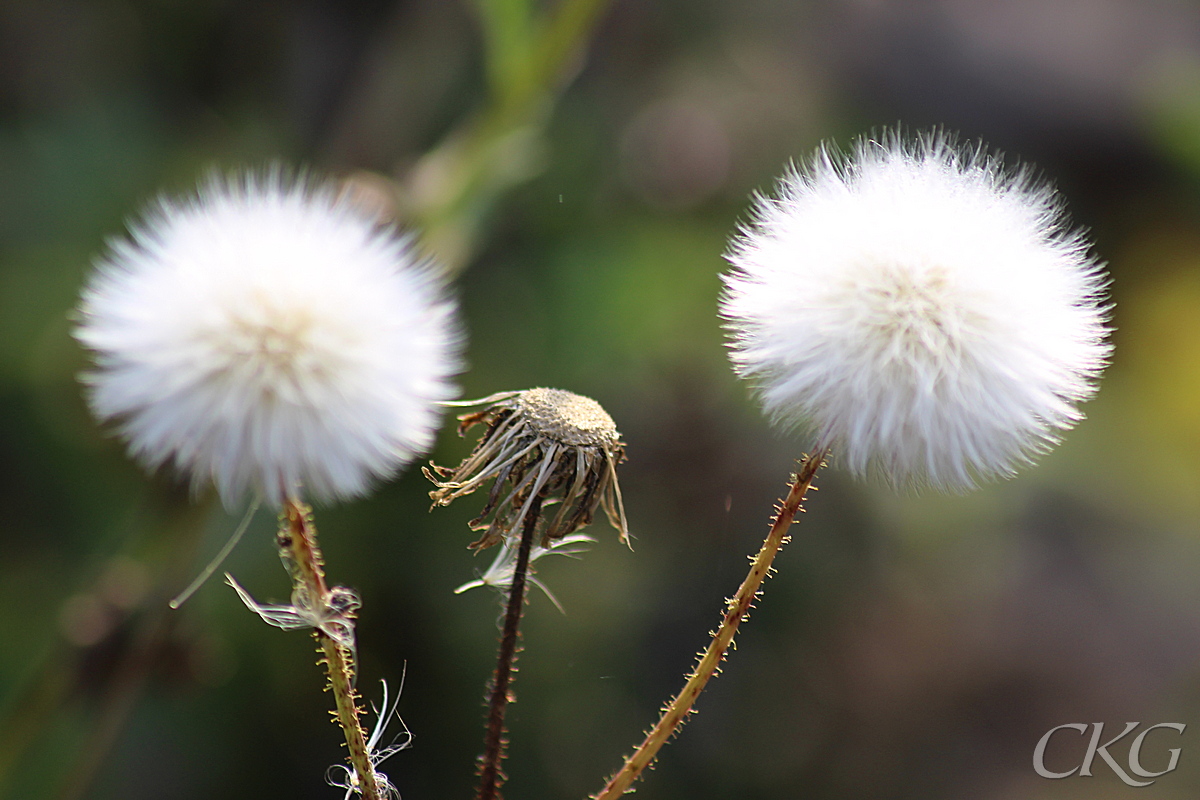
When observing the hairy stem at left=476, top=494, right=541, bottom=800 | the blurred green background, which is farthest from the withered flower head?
the blurred green background

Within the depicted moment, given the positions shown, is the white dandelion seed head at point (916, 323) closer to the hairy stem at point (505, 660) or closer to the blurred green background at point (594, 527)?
the hairy stem at point (505, 660)

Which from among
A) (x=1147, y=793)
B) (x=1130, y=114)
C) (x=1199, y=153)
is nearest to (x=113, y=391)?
(x=1147, y=793)

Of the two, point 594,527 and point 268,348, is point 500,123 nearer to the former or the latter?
point 594,527

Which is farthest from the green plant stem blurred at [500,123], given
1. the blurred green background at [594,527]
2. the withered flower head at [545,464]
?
the withered flower head at [545,464]

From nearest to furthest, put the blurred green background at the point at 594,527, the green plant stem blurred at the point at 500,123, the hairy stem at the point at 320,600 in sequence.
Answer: the hairy stem at the point at 320,600 < the green plant stem blurred at the point at 500,123 < the blurred green background at the point at 594,527

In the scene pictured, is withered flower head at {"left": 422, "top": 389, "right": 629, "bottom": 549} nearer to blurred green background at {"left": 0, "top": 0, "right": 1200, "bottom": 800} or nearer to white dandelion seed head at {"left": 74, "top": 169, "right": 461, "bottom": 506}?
white dandelion seed head at {"left": 74, "top": 169, "right": 461, "bottom": 506}

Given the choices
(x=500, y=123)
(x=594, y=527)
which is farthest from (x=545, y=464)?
(x=594, y=527)

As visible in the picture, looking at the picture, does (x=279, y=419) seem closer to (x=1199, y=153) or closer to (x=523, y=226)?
(x=523, y=226)
